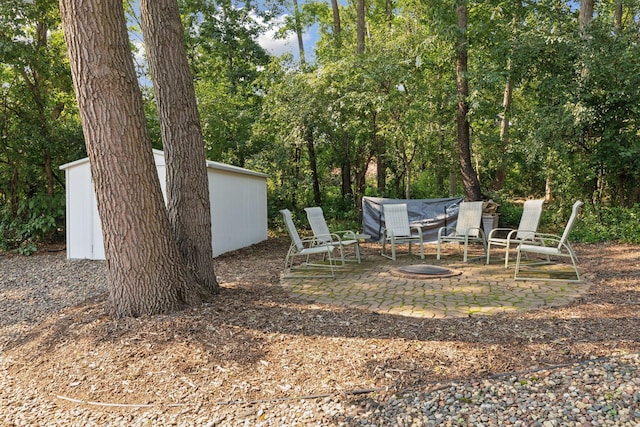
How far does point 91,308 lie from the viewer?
4086mm

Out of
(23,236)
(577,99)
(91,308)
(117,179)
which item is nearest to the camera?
(117,179)

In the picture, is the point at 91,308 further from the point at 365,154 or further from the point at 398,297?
the point at 365,154

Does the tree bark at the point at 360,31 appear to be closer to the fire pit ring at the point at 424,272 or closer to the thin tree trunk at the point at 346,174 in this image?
the thin tree trunk at the point at 346,174

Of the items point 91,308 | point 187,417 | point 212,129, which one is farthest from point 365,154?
point 187,417

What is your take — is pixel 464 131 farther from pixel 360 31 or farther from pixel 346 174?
pixel 360 31

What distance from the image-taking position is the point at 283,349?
10.1 feet

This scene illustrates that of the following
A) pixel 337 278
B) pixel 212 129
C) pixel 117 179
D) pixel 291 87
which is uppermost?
pixel 291 87

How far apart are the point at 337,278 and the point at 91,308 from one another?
2985 millimetres

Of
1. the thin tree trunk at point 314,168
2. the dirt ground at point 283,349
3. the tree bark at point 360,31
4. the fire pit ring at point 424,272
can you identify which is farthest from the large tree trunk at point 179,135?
the tree bark at point 360,31

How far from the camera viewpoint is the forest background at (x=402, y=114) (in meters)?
9.15

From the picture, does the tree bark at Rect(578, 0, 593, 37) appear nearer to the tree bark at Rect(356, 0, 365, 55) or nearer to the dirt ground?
the tree bark at Rect(356, 0, 365, 55)

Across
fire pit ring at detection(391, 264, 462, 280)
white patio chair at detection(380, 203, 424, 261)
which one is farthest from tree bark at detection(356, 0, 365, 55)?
fire pit ring at detection(391, 264, 462, 280)

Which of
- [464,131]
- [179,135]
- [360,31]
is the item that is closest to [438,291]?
[179,135]

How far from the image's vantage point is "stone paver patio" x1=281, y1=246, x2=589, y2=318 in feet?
13.7
